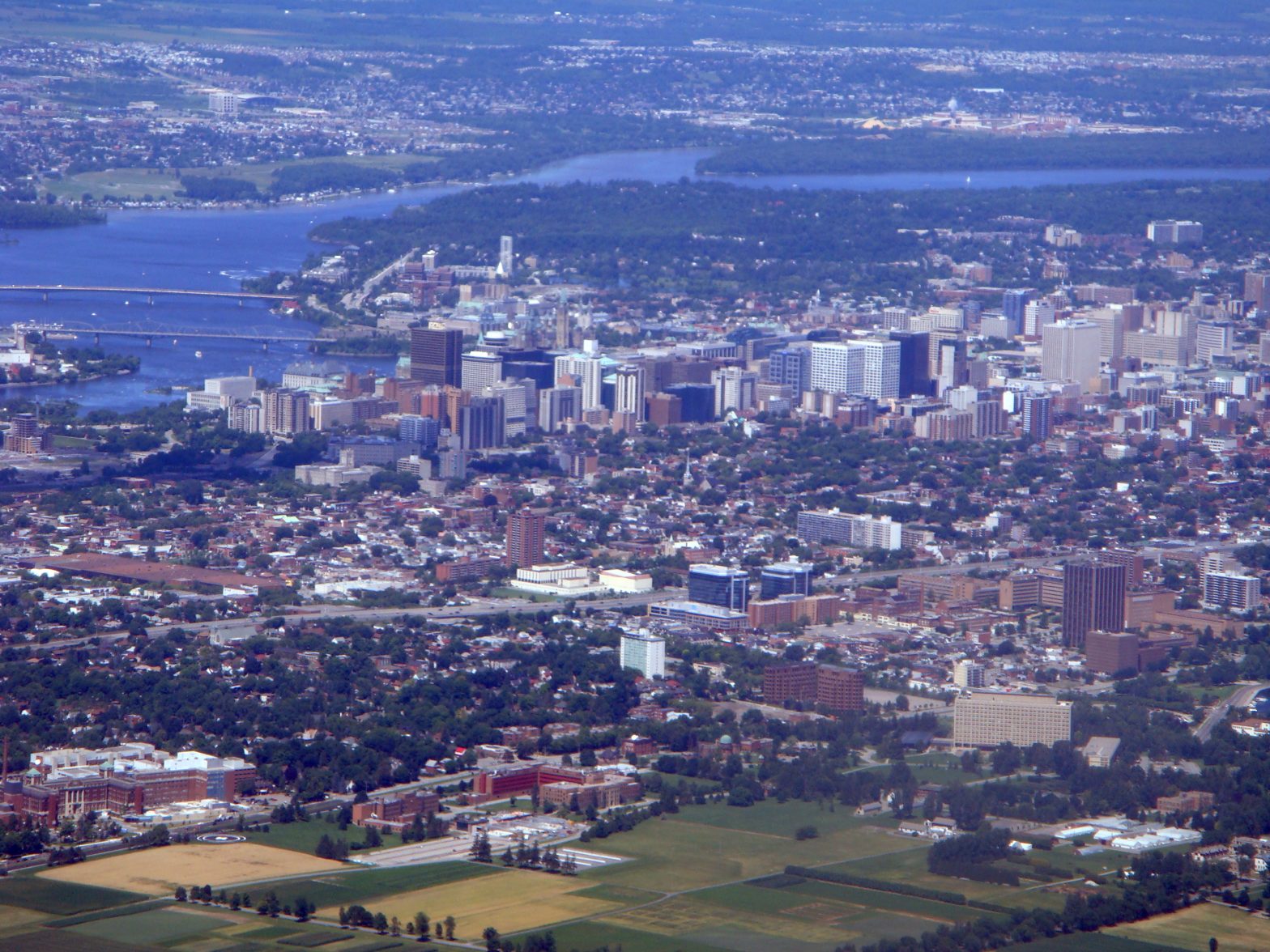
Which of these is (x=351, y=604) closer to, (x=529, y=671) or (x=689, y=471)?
(x=529, y=671)

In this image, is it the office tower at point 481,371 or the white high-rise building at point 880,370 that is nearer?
the office tower at point 481,371

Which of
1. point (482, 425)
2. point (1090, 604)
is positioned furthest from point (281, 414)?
point (1090, 604)

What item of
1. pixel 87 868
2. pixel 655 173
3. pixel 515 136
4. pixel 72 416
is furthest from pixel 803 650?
pixel 515 136

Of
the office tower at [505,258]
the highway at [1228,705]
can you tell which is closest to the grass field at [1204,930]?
the highway at [1228,705]

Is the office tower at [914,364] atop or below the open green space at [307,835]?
atop

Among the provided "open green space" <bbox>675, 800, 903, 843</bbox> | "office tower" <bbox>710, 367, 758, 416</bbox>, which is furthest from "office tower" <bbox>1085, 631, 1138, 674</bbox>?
"office tower" <bbox>710, 367, 758, 416</bbox>

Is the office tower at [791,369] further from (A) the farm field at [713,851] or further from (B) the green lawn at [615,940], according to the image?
(B) the green lawn at [615,940]

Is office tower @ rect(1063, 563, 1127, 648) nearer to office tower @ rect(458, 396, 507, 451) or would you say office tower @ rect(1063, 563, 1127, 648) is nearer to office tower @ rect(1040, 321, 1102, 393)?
office tower @ rect(458, 396, 507, 451)
